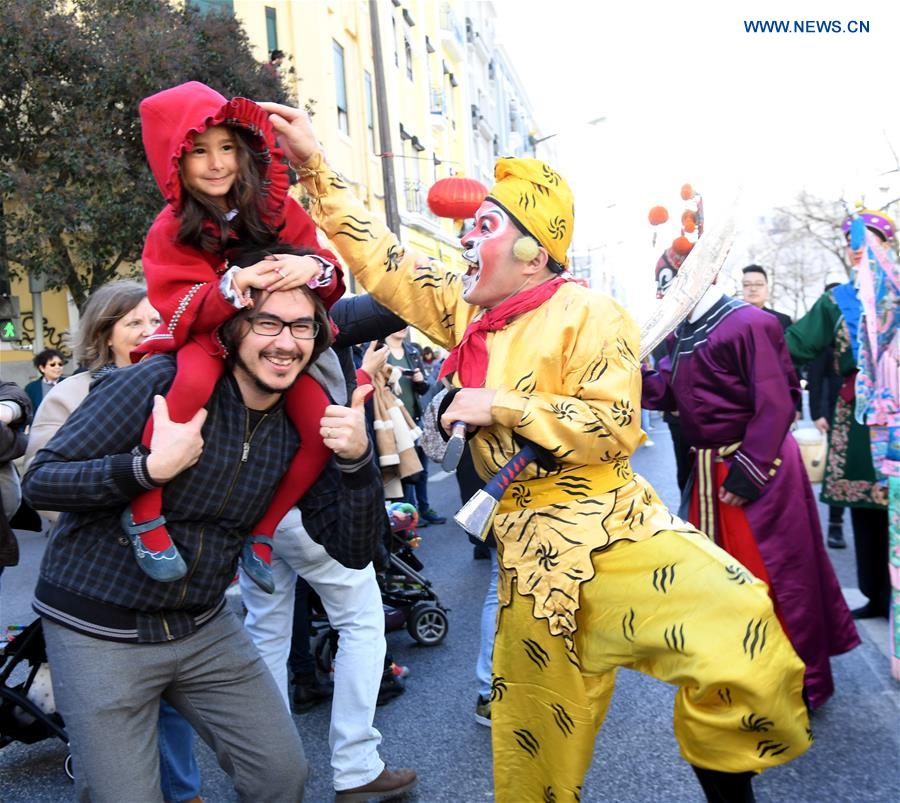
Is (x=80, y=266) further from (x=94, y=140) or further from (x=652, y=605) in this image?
(x=652, y=605)

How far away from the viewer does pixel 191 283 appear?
220 cm

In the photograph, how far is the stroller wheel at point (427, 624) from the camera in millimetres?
4734

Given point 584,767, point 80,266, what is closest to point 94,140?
point 80,266

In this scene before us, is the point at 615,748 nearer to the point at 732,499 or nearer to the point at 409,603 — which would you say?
the point at 732,499

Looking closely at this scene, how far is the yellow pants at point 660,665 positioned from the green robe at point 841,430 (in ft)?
8.84

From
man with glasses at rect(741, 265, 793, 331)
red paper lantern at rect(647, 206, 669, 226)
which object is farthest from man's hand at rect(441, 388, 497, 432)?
man with glasses at rect(741, 265, 793, 331)

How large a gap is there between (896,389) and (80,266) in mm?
11086

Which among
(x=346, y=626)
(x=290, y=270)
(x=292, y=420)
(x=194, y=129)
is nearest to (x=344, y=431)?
(x=292, y=420)

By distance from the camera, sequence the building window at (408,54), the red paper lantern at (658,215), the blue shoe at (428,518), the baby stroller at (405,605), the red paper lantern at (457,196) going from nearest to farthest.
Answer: the red paper lantern at (658,215)
the baby stroller at (405,605)
the red paper lantern at (457,196)
the blue shoe at (428,518)
the building window at (408,54)

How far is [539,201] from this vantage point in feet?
7.89

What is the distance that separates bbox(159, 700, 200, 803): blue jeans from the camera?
9.64 feet

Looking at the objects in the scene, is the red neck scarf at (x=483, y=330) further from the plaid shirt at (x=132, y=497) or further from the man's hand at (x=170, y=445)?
the man's hand at (x=170, y=445)

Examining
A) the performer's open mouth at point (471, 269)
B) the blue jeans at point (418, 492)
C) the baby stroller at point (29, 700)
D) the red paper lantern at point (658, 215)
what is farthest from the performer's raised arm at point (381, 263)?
the blue jeans at point (418, 492)

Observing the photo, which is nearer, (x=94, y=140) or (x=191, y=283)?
(x=191, y=283)
